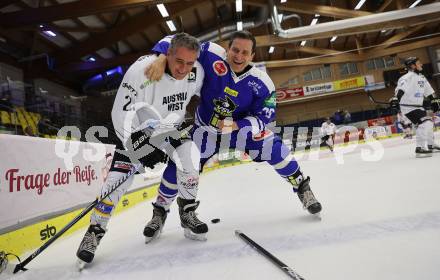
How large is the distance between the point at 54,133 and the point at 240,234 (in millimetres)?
9381

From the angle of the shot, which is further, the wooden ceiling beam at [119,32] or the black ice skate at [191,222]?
the wooden ceiling beam at [119,32]

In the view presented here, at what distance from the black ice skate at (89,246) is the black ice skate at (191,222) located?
0.53m

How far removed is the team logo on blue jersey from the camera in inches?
85.7

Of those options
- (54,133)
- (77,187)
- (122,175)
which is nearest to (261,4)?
(54,133)

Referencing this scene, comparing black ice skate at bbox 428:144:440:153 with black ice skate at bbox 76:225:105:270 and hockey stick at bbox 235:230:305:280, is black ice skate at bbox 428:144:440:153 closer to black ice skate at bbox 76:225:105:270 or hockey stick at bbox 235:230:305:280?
hockey stick at bbox 235:230:305:280

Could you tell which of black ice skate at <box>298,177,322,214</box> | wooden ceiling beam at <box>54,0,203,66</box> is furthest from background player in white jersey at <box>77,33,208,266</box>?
wooden ceiling beam at <box>54,0,203,66</box>

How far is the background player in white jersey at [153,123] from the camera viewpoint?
1.79 metres

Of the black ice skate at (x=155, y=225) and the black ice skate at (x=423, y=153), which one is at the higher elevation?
the black ice skate at (x=423, y=153)

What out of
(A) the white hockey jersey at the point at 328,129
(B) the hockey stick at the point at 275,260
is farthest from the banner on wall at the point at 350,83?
(B) the hockey stick at the point at 275,260

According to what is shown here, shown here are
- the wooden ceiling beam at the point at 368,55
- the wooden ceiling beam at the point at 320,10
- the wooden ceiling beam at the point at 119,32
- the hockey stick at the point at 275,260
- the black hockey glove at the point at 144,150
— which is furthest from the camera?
the wooden ceiling beam at the point at 368,55

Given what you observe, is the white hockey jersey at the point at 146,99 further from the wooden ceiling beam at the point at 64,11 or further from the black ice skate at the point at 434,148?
the wooden ceiling beam at the point at 64,11

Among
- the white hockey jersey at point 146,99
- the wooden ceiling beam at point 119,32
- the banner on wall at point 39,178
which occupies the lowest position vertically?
the banner on wall at point 39,178

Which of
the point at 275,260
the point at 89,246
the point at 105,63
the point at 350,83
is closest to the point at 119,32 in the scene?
the point at 105,63

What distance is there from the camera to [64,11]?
912 cm
